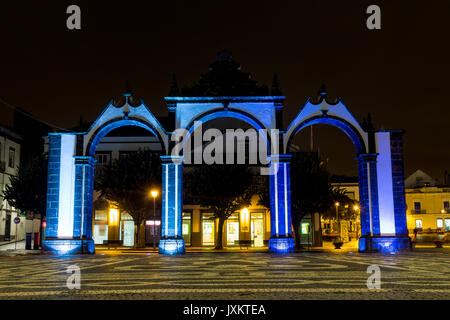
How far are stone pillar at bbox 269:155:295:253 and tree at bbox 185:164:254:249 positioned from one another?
8.34m


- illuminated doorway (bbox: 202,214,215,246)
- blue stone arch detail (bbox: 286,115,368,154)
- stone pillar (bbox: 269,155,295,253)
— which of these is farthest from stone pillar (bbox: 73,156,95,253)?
illuminated doorway (bbox: 202,214,215,246)

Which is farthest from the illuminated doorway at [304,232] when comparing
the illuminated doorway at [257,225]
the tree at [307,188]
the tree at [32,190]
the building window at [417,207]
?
the building window at [417,207]

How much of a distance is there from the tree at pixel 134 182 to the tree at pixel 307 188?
1042 cm

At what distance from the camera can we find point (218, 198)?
33.9m

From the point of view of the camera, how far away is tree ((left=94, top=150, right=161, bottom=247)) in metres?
35.7

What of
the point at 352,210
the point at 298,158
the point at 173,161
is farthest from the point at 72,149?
the point at 352,210

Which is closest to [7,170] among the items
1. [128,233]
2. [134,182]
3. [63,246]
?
[128,233]

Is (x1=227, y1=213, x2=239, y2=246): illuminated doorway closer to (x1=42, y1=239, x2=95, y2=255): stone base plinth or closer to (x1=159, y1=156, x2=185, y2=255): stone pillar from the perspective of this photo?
(x1=159, y1=156, x2=185, y2=255): stone pillar

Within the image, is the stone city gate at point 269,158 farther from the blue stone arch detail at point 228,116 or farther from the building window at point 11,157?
the building window at point 11,157

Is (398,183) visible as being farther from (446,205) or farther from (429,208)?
(446,205)
